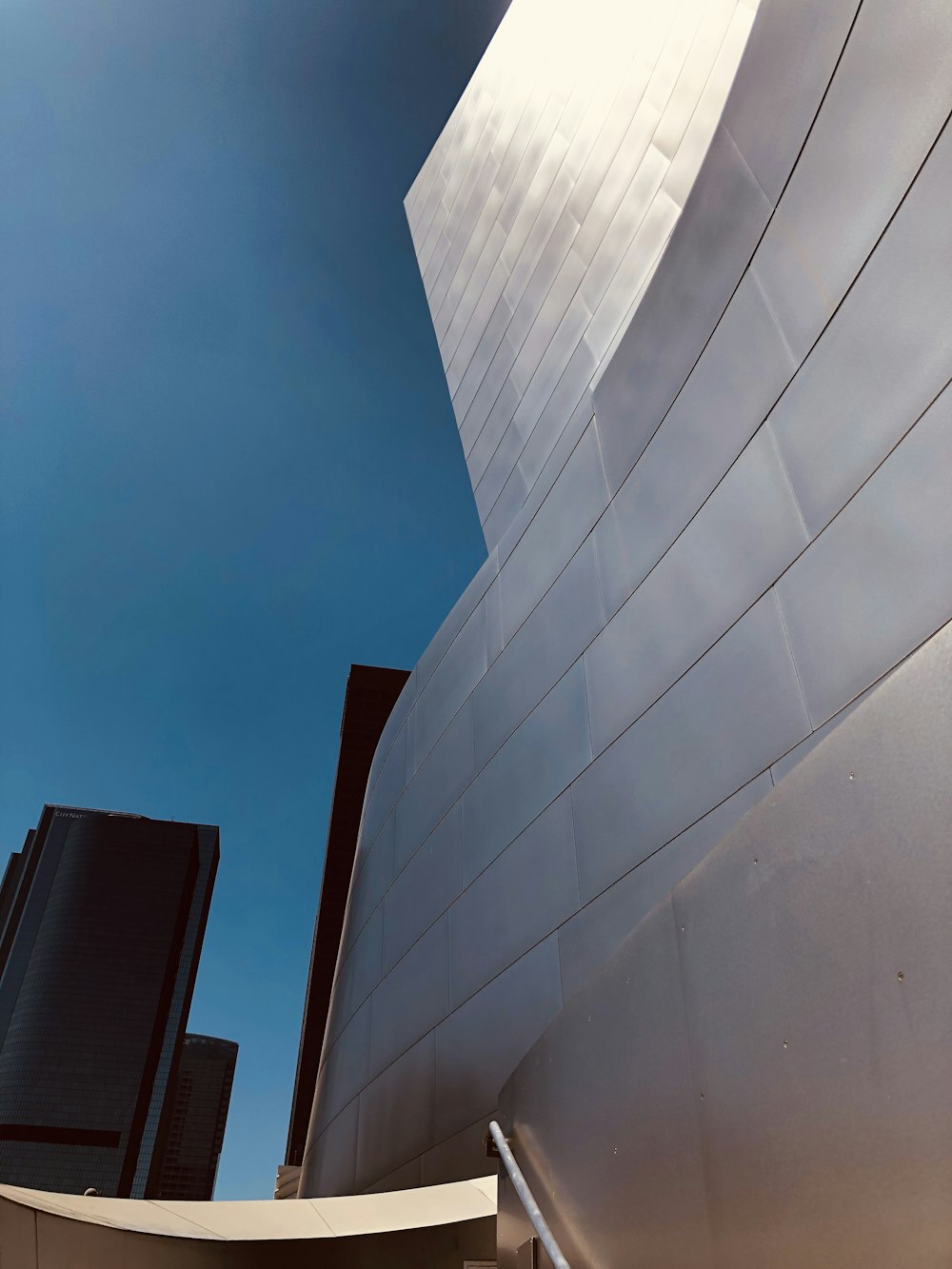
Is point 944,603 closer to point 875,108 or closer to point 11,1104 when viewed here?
point 875,108

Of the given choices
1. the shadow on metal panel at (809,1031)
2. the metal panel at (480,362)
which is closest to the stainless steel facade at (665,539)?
the metal panel at (480,362)

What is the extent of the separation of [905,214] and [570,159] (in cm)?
1144

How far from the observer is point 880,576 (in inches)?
199

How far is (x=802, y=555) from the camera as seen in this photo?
18.8 feet

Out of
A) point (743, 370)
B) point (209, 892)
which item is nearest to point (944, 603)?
point (743, 370)

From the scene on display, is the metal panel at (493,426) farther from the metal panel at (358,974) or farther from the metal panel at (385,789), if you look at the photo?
the metal panel at (358,974)

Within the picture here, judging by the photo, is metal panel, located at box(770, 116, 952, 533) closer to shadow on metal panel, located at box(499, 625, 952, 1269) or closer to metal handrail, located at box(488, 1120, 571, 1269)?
shadow on metal panel, located at box(499, 625, 952, 1269)

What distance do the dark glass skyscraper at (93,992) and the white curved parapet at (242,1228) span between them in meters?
160

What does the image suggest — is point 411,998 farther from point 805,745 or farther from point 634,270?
point 634,270

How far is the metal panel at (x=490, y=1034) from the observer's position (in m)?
7.79

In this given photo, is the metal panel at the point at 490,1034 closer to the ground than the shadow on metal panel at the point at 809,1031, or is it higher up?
higher up

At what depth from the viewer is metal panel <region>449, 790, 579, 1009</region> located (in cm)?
803

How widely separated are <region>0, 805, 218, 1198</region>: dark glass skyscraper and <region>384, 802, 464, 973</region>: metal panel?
156 metres

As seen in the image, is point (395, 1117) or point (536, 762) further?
point (395, 1117)
